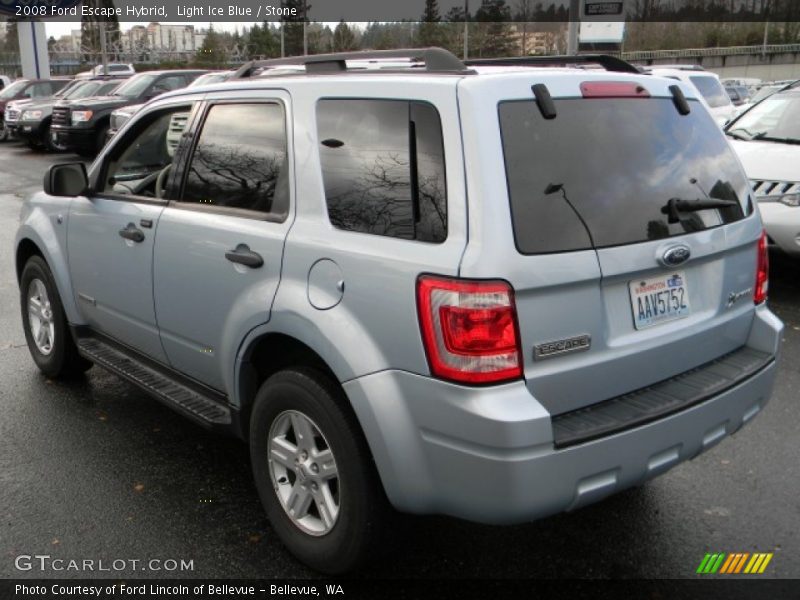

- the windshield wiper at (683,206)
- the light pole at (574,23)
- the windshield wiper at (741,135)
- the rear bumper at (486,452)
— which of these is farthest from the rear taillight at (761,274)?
the light pole at (574,23)

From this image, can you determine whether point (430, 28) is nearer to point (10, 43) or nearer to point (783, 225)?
point (10, 43)

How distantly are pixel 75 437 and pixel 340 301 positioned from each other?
227 cm

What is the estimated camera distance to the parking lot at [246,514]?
3.04m

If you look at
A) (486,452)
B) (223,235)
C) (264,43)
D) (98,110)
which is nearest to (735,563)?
(486,452)

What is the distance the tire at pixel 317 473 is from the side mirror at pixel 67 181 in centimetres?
195

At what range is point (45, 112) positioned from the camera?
21531 mm

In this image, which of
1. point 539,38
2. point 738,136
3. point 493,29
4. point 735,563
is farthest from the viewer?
point 493,29

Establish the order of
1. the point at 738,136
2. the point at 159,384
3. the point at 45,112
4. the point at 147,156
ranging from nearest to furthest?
the point at 159,384
the point at 147,156
the point at 738,136
the point at 45,112

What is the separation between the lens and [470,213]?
241 centimetres

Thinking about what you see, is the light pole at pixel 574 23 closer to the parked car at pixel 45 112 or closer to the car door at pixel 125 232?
the parked car at pixel 45 112

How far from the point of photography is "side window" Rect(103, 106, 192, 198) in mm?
3877

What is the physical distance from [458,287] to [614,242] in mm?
617

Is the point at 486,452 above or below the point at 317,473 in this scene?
above

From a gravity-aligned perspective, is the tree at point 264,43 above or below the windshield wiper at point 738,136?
above
